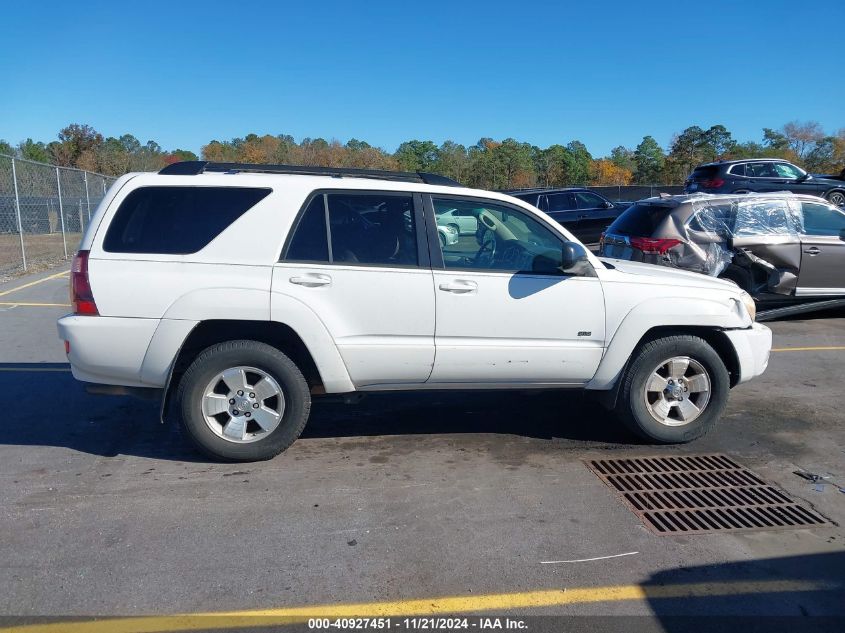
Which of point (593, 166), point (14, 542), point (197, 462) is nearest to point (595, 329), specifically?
point (197, 462)

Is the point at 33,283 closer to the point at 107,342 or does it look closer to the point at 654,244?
the point at 107,342

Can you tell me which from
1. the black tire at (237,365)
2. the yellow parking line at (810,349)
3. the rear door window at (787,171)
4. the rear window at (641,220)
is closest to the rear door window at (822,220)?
the yellow parking line at (810,349)

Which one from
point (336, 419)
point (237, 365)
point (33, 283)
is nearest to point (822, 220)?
point (336, 419)

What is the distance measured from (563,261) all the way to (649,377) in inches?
43.1

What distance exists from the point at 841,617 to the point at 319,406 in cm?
405

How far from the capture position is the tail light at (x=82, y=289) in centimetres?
442

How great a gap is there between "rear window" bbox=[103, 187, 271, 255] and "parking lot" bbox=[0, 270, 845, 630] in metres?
1.47

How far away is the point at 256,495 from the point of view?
14.0 ft

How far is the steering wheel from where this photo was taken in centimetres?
488

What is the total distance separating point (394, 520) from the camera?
395 centimetres

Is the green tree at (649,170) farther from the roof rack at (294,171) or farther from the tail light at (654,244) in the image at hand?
the roof rack at (294,171)

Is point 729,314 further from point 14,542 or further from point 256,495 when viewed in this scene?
point 14,542

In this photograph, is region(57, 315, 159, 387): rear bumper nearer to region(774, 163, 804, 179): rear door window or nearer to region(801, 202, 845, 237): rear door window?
region(801, 202, 845, 237): rear door window

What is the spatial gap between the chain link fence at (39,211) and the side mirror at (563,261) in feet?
41.2
